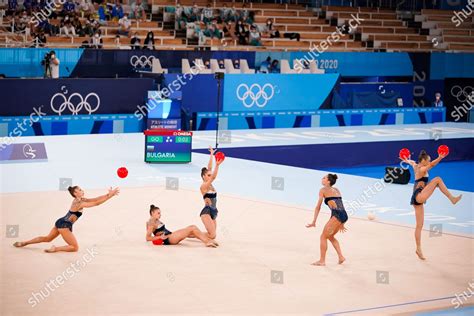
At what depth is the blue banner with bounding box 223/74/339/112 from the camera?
2648 centimetres

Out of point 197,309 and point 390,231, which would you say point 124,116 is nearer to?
point 390,231

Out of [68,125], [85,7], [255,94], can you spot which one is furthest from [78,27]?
[255,94]

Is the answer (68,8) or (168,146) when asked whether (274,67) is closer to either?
(68,8)

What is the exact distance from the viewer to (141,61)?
26.1 metres

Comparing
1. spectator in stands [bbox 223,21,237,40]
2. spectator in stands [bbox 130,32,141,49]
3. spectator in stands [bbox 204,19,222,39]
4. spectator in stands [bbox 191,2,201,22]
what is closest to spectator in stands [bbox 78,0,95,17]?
spectator in stands [bbox 130,32,141,49]

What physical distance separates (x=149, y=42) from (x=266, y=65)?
148 inches

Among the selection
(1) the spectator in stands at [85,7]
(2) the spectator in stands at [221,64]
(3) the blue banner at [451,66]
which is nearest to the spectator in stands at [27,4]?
(1) the spectator in stands at [85,7]

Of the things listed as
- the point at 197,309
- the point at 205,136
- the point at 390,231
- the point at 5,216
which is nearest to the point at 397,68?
the point at 205,136

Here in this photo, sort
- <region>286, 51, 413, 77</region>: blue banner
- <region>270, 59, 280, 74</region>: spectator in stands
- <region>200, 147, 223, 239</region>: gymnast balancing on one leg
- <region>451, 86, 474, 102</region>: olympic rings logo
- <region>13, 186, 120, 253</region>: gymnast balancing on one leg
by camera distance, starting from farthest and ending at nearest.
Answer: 1. <region>451, 86, 474, 102</region>: olympic rings logo
2. <region>286, 51, 413, 77</region>: blue banner
3. <region>270, 59, 280, 74</region>: spectator in stands
4. <region>200, 147, 223, 239</region>: gymnast balancing on one leg
5. <region>13, 186, 120, 253</region>: gymnast balancing on one leg

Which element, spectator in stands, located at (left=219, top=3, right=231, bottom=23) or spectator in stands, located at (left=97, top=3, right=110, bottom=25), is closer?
spectator in stands, located at (left=97, top=3, right=110, bottom=25)

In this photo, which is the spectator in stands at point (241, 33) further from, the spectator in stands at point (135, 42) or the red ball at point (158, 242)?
the red ball at point (158, 242)

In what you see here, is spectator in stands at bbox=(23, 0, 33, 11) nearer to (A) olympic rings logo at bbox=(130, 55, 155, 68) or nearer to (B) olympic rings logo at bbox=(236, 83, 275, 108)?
(A) olympic rings logo at bbox=(130, 55, 155, 68)

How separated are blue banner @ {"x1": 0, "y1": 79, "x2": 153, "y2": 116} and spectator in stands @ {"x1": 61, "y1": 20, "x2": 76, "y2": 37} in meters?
2.63

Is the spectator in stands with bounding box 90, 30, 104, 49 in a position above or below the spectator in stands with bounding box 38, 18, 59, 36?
below
